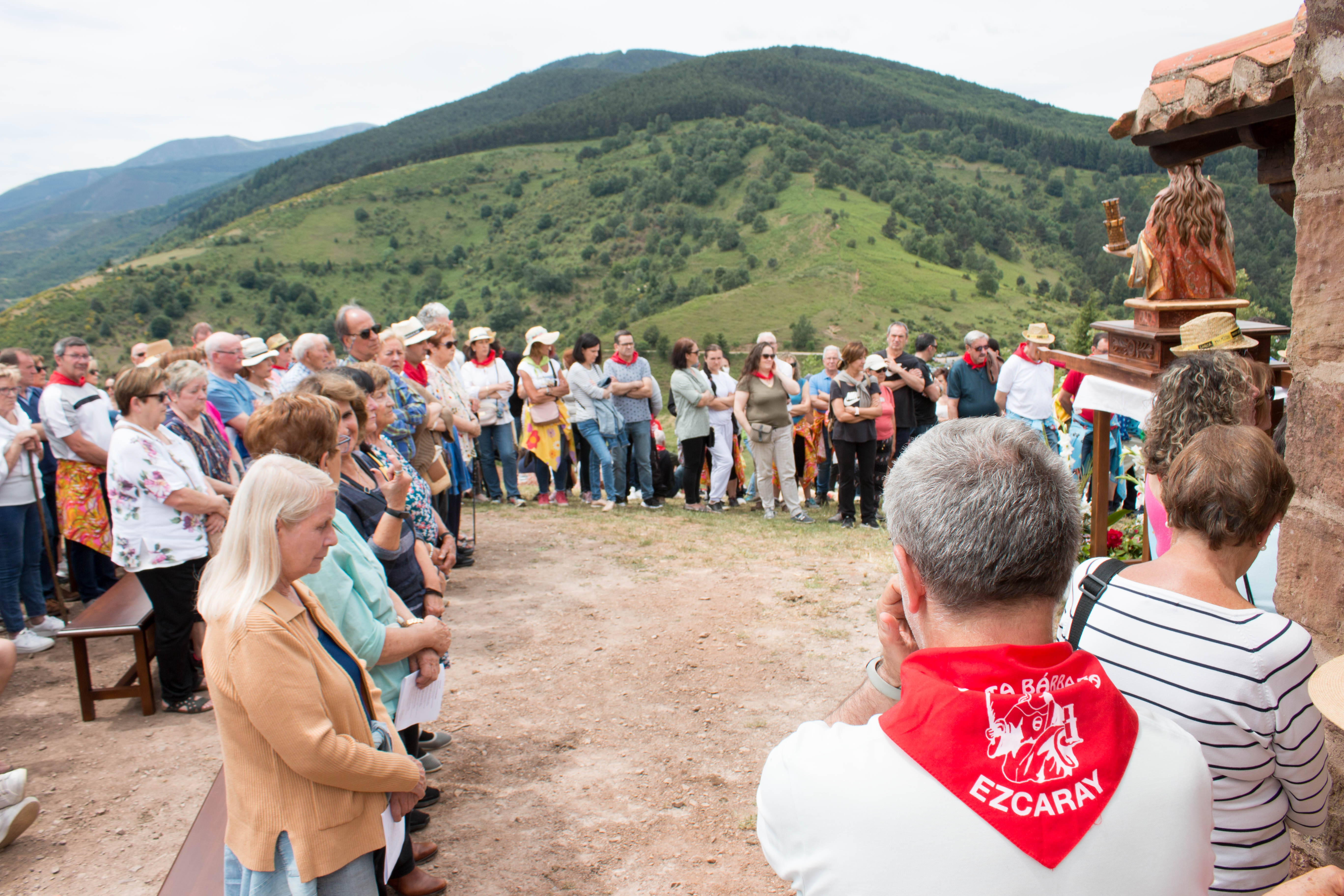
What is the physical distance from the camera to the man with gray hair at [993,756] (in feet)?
3.31

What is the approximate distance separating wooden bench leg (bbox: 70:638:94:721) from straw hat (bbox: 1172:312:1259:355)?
496cm

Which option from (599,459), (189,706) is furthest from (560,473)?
(189,706)

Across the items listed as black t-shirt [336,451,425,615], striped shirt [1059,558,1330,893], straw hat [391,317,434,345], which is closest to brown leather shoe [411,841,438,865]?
black t-shirt [336,451,425,615]

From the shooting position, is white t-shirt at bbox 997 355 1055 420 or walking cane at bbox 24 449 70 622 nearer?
walking cane at bbox 24 449 70 622

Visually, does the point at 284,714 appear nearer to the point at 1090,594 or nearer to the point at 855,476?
the point at 1090,594

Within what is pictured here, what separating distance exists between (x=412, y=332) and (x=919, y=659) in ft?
20.4

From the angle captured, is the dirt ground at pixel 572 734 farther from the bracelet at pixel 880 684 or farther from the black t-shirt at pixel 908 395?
the black t-shirt at pixel 908 395

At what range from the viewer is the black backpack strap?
1.84m

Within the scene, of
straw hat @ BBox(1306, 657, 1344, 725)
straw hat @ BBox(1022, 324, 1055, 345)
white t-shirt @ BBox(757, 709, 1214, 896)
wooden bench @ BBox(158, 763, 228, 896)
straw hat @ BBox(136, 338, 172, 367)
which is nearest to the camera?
white t-shirt @ BBox(757, 709, 1214, 896)

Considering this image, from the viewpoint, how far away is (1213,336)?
2758mm

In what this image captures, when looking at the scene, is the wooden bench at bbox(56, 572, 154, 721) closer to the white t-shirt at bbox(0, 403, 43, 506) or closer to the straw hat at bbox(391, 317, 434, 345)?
the white t-shirt at bbox(0, 403, 43, 506)

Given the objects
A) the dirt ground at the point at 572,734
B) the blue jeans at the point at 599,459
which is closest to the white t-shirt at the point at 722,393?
the blue jeans at the point at 599,459

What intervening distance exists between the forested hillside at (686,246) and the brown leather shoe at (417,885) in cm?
4092

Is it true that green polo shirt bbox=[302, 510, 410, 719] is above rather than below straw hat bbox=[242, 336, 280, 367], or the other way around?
below
